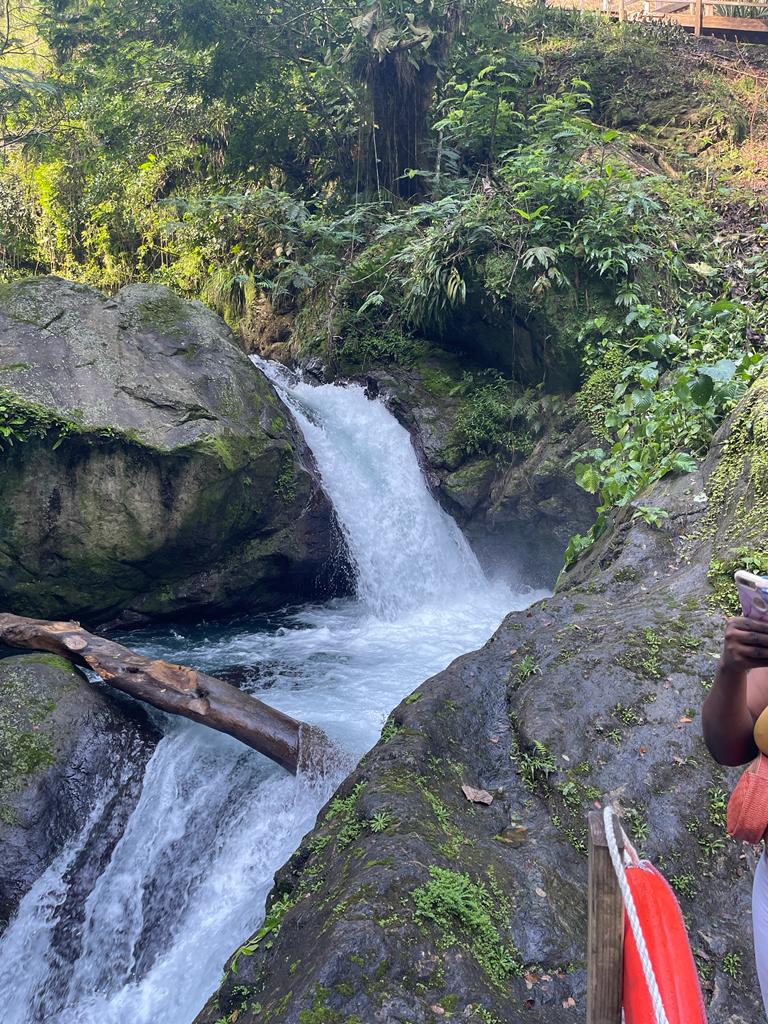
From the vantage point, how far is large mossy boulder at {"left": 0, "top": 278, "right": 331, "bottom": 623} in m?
6.81

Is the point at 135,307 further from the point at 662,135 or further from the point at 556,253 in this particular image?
the point at 662,135

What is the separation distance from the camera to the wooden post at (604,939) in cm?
147

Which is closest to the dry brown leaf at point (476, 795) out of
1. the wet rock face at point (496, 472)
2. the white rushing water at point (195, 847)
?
the white rushing water at point (195, 847)

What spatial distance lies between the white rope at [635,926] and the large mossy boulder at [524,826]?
98cm

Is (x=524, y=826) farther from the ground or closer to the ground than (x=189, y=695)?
farther from the ground

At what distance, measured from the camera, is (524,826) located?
3.10 meters

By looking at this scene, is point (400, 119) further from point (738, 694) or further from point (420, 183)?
point (738, 694)

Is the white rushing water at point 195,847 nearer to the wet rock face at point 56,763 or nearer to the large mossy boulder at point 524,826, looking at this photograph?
the wet rock face at point 56,763

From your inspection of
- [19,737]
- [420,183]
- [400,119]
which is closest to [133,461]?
[19,737]

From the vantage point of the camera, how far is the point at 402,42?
10875 mm

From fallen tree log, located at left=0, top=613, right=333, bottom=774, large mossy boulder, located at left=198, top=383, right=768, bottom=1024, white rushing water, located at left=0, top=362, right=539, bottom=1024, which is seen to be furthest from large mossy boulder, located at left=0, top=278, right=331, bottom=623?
large mossy boulder, located at left=198, top=383, right=768, bottom=1024

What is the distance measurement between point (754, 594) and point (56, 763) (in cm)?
417

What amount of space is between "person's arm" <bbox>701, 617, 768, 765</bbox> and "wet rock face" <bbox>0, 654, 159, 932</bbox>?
3.85m

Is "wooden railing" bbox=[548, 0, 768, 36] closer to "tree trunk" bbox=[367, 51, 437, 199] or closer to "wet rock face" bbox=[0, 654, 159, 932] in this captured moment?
"tree trunk" bbox=[367, 51, 437, 199]
